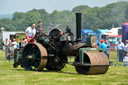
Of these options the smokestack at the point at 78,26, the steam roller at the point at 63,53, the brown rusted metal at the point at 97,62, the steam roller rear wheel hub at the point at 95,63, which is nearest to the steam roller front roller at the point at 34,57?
the steam roller at the point at 63,53

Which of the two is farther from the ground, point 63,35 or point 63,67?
point 63,35

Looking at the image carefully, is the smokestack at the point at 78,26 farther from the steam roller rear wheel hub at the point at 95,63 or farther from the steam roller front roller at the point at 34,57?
the steam roller front roller at the point at 34,57

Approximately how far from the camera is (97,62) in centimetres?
1269

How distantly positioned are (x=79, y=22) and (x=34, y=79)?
3190mm

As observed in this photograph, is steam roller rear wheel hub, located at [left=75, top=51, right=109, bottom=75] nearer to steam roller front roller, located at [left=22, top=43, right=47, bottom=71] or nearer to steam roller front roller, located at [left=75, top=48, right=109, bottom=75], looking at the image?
steam roller front roller, located at [left=75, top=48, right=109, bottom=75]

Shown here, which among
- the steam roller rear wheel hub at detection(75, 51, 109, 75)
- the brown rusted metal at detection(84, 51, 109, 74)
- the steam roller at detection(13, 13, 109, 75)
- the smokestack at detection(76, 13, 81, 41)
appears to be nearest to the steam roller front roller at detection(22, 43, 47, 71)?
the steam roller at detection(13, 13, 109, 75)

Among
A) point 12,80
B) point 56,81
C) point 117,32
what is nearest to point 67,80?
point 56,81

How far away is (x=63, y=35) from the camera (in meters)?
14.0

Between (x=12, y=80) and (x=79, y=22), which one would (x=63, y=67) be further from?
(x=12, y=80)

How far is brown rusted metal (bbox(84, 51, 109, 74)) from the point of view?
12641mm

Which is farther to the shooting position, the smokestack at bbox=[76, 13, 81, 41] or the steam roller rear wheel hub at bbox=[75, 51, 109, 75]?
the smokestack at bbox=[76, 13, 81, 41]

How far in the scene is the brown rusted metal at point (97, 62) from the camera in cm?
1264

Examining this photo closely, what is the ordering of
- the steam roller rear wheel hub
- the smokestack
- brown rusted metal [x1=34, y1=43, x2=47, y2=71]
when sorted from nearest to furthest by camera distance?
the steam roller rear wheel hub, the smokestack, brown rusted metal [x1=34, y1=43, x2=47, y2=71]

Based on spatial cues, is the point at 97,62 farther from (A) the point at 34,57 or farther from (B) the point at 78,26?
(A) the point at 34,57
